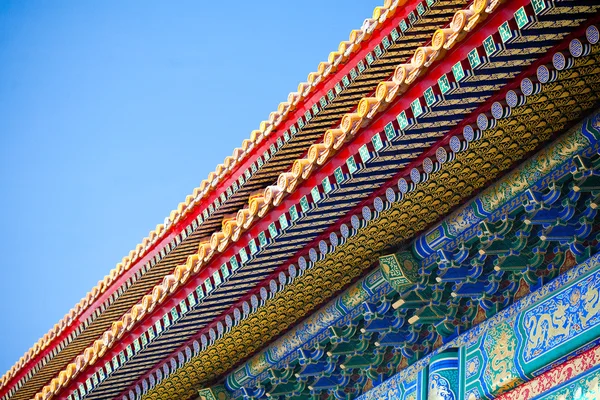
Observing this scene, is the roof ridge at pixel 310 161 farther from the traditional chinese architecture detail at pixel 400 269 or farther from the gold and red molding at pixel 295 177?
the traditional chinese architecture detail at pixel 400 269

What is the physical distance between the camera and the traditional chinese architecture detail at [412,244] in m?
5.04

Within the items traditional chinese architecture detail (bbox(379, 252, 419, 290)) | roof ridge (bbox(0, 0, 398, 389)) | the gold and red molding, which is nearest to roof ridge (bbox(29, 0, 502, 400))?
the gold and red molding

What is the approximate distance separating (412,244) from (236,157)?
321cm

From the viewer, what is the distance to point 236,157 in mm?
9398

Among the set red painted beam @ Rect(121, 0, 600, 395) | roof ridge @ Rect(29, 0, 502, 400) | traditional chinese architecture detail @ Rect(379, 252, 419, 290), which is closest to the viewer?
red painted beam @ Rect(121, 0, 600, 395)

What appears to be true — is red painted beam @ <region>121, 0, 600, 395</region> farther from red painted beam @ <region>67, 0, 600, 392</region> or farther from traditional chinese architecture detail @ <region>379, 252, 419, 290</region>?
traditional chinese architecture detail @ <region>379, 252, 419, 290</region>

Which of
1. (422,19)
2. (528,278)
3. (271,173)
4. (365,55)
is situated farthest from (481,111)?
(271,173)

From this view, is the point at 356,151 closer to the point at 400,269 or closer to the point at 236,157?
the point at 400,269

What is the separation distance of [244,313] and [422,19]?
2563 millimetres

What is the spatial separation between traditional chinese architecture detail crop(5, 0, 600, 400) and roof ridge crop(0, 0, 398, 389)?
0.11ft

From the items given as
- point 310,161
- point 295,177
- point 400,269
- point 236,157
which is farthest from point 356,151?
point 236,157

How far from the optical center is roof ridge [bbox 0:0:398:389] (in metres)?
8.27

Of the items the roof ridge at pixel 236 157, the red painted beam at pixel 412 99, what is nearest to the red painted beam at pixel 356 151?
the red painted beam at pixel 412 99

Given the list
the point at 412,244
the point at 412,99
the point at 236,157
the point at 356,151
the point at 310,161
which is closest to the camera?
the point at 412,99
